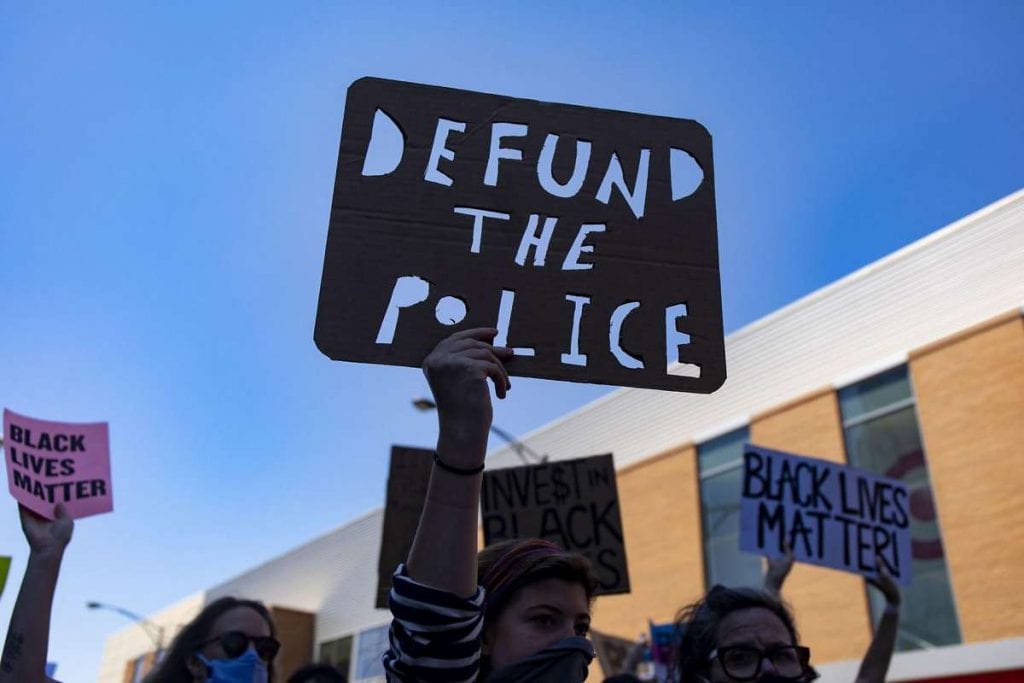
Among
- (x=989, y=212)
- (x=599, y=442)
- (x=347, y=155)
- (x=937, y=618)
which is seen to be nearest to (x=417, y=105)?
(x=347, y=155)

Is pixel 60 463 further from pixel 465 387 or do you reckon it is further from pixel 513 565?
pixel 465 387

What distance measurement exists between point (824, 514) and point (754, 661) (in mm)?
2893

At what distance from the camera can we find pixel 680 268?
7.68ft

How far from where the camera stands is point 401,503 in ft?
16.6

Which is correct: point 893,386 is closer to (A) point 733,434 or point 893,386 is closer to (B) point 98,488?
(A) point 733,434

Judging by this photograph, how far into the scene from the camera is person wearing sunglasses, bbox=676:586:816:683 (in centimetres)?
287

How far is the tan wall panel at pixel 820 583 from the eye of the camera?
1459 centimetres

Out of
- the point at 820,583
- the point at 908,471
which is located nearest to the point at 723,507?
the point at 820,583

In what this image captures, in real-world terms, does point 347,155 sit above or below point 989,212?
below

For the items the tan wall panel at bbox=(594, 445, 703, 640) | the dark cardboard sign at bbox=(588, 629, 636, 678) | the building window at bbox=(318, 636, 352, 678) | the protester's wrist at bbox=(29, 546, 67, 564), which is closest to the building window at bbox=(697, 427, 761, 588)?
the tan wall panel at bbox=(594, 445, 703, 640)

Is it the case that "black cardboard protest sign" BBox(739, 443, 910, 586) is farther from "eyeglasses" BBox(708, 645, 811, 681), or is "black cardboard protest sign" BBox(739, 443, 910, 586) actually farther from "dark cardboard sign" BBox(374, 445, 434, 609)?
"eyeglasses" BBox(708, 645, 811, 681)

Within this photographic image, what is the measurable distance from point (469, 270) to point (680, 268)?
52cm

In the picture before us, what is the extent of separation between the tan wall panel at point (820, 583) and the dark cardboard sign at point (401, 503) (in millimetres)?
9821

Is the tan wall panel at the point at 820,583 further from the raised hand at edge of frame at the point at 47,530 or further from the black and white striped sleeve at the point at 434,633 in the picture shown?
the black and white striped sleeve at the point at 434,633
